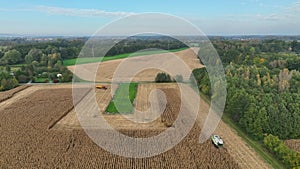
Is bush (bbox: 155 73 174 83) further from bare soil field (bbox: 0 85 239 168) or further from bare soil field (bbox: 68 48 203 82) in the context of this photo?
bare soil field (bbox: 0 85 239 168)

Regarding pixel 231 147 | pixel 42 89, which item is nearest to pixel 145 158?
pixel 231 147

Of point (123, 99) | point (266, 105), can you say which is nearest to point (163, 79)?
point (123, 99)

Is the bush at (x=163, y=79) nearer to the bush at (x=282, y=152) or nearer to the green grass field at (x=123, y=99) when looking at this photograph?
the green grass field at (x=123, y=99)

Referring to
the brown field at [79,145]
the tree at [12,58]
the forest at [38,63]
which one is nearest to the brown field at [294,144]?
the brown field at [79,145]

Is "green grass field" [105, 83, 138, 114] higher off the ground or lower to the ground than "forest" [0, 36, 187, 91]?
lower

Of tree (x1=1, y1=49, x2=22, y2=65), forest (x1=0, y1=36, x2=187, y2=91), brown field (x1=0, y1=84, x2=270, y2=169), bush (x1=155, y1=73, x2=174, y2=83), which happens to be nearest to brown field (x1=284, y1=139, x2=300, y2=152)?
brown field (x1=0, y1=84, x2=270, y2=169)

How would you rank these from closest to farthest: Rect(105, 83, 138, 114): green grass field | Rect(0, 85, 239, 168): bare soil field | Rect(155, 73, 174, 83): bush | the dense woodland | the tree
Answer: Rect(0, 85, 239, 168): bare soil field < the dense woodland < Rect(105, 83, 138, 114): green grass field < Rect(155, 73, 174, 83): bush < the tree

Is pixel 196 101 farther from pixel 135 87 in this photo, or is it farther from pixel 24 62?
pixel 24 62

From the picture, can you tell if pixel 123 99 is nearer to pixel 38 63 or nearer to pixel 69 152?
pixel 69 152
